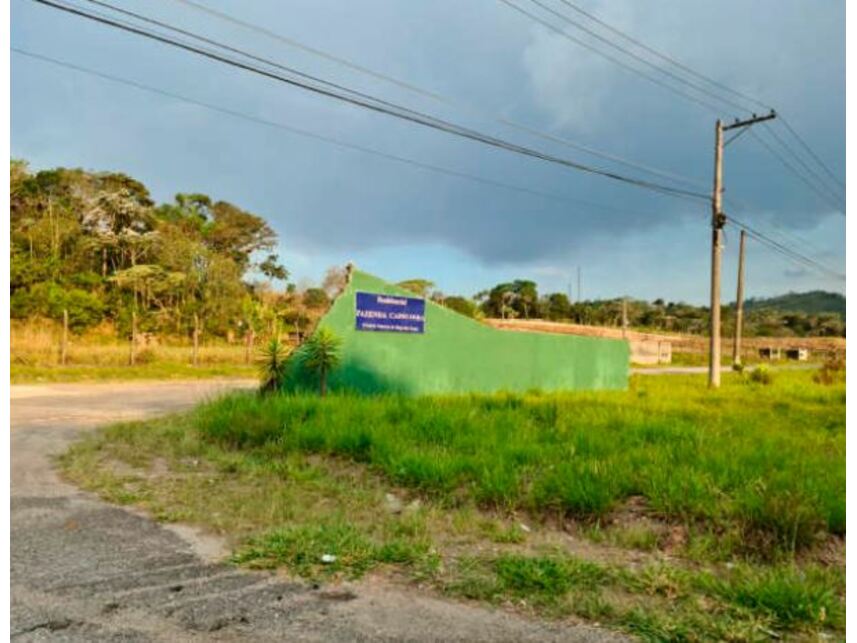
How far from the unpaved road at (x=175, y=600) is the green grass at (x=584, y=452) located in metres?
1.78

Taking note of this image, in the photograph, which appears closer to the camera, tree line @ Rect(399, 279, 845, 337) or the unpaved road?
the unpaved road

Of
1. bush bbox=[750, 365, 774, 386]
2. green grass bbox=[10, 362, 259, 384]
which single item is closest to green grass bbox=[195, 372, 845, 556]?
bush bbox=[750, 365, 774, 386]

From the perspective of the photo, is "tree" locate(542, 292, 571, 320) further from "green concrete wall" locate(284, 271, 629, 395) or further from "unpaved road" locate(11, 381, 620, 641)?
"unpaved road" locate(11, 381, 620, 641)

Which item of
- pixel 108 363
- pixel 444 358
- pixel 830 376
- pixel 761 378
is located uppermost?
pixel 444 358

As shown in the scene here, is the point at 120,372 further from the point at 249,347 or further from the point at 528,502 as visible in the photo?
the point at 528,502

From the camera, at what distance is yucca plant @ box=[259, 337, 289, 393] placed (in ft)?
31.8

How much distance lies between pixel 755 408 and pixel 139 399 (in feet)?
37.3

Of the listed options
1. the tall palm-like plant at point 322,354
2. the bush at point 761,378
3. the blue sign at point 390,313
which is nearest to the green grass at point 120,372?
the blue sign at point 390,313

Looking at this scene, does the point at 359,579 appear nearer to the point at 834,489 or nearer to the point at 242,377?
the point at 834,489

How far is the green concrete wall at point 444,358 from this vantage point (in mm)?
10375

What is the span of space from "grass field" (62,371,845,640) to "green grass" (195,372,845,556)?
2 centimetres

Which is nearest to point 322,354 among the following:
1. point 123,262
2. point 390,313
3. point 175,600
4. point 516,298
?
point 390,313

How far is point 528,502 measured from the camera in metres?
4.70

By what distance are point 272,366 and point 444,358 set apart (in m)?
3.46
